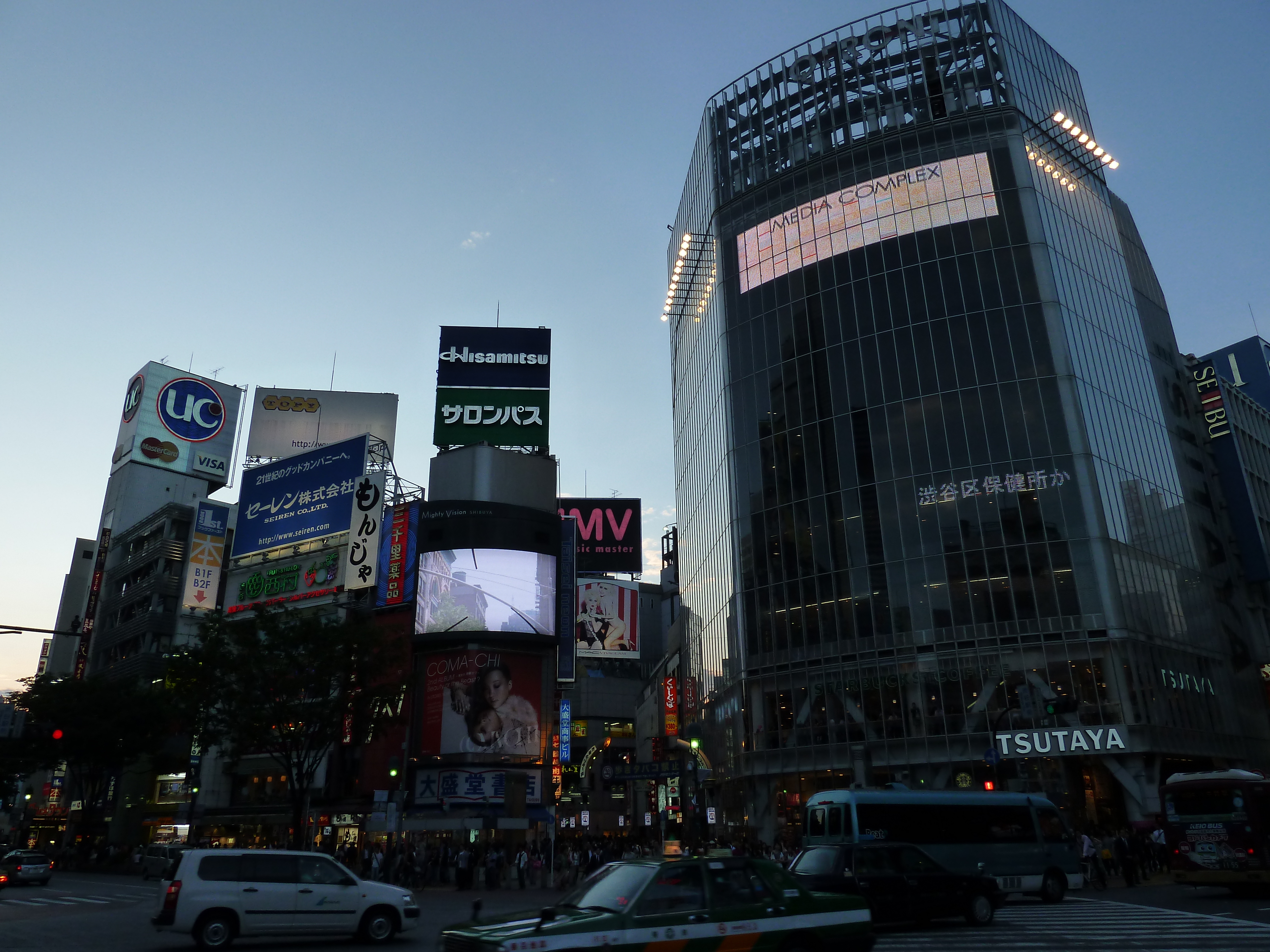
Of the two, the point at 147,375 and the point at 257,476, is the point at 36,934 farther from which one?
the point at 147,375

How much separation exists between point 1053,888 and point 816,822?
6640 millimetres

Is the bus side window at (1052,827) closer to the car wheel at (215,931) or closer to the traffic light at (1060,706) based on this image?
the traffic light at (1060,706)

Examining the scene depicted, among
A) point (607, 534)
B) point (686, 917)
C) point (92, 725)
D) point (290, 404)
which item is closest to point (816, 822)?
point (686, 917)

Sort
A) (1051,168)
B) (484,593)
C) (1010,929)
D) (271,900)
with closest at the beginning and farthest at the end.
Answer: (271,900) → (1010,929) → (484,593) → (1051,168)

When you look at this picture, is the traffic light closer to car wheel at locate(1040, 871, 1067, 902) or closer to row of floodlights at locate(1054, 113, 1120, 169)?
car wheel at locate(1040, 871, 1067, 902)

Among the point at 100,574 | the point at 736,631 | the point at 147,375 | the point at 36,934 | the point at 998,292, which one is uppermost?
the point at 147,375

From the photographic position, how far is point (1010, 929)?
691 inches

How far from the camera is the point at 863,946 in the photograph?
11.3 m

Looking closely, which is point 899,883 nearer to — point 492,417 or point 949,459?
point 949,459

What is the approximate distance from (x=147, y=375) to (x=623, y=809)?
72864mm

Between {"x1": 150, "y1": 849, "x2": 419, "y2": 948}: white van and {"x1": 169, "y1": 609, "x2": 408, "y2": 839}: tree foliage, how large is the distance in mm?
19426

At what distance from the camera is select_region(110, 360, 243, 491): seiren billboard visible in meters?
92.2

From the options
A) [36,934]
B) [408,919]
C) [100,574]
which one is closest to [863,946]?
[408,919]

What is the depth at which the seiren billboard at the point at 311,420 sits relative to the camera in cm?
7412
